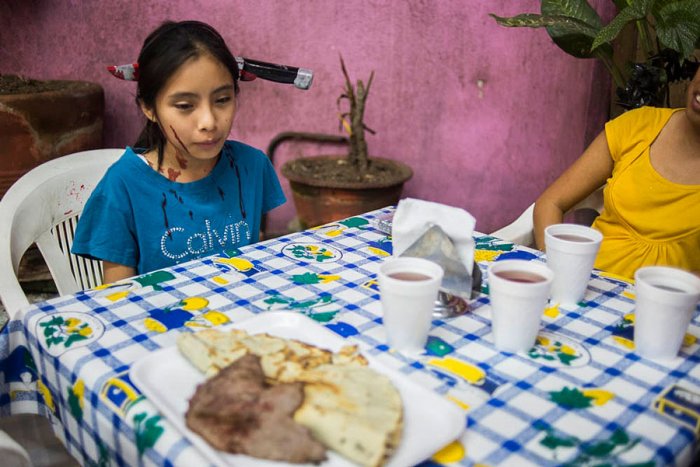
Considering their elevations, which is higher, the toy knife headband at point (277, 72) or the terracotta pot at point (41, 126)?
the toy knife headband at point (277, 72)

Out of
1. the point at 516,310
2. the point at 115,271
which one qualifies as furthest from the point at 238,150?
the point at 516,310

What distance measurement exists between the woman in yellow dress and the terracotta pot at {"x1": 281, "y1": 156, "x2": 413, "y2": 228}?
1366 mm

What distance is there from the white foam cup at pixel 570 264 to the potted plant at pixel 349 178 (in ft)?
6.69

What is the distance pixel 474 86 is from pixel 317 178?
1.00 meters

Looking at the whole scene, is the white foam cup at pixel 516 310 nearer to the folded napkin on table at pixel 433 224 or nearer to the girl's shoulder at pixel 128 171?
the folded napkin on table at pixel 433 224

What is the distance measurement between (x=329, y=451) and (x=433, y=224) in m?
0.55

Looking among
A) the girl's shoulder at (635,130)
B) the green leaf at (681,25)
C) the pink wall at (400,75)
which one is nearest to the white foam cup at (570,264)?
the girl's shoulder at (635,130)

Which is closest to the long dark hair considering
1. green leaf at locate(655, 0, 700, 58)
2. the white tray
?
the white tray

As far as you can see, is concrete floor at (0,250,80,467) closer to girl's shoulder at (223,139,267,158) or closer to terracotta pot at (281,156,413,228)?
girl's shoulder at (223,139,267,158)

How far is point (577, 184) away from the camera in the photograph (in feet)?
7.01

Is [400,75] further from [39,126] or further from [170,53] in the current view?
[170,53]

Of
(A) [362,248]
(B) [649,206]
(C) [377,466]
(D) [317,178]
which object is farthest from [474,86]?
(C) [377,466]

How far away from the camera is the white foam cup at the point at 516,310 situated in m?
1.09

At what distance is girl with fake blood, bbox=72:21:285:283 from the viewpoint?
167 cm
